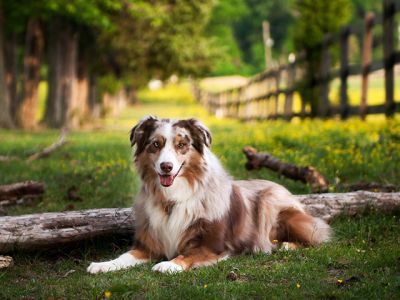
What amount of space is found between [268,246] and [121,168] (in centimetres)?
561

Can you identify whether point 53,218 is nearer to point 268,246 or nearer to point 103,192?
point 268,246

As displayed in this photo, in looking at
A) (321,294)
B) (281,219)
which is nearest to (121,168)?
(281,219)

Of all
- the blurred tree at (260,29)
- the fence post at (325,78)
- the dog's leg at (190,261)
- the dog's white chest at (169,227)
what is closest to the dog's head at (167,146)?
the dog's white chest at (169,227)

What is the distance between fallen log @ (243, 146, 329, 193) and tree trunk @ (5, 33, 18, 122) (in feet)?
68.9

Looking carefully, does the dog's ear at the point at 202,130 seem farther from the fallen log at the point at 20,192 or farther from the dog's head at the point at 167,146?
the fallen log at the point at 20,192

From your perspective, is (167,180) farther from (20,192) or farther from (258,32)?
(258,32)

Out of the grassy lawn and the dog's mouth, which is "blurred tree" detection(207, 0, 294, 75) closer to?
the grassy lawn

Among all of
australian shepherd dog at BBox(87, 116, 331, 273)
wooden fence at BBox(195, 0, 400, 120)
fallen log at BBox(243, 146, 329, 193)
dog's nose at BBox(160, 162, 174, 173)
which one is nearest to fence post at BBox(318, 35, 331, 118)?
wooden fence at BBox(195, 0, 400, 120)

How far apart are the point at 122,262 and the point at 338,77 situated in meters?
14.0

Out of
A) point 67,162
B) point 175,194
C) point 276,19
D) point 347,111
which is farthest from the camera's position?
point 276,19

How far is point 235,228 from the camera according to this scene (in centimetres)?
673

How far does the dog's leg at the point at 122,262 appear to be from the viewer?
20.3 ft

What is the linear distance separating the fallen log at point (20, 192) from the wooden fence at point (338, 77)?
8770 mm

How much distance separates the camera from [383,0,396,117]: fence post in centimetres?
1525
